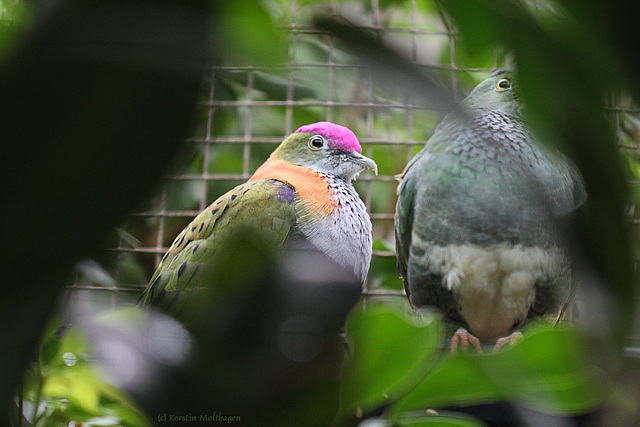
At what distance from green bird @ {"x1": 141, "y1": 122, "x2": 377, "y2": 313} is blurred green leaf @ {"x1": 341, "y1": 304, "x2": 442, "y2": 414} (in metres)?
0.58

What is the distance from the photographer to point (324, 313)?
0.11 m

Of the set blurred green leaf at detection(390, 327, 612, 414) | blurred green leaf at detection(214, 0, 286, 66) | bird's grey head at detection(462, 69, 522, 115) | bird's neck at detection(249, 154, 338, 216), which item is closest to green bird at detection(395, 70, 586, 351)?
bird's grey head at detection(462, 69, 522, 115)

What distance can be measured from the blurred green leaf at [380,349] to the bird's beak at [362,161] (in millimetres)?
829

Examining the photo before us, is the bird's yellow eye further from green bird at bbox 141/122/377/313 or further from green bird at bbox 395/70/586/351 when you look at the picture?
green bird at bbox 141/122/377/313

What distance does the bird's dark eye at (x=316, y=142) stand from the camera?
1.12m

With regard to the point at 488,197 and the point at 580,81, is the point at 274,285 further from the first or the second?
the point at 488,197

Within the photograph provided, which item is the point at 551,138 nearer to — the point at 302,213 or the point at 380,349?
the point at 380,349

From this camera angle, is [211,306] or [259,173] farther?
[259,173]

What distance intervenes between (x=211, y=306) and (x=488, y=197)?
817mm

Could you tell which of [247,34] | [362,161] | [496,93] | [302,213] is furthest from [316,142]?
[247,34]

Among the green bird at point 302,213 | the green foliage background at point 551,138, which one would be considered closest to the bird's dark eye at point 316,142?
the green bird at point 302,213

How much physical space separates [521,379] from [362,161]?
82 cm

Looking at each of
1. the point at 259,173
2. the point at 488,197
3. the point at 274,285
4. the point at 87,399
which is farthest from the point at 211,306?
the point at 259,173

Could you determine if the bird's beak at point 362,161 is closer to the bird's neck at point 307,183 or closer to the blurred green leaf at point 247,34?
the bird's neck at point 307,183
